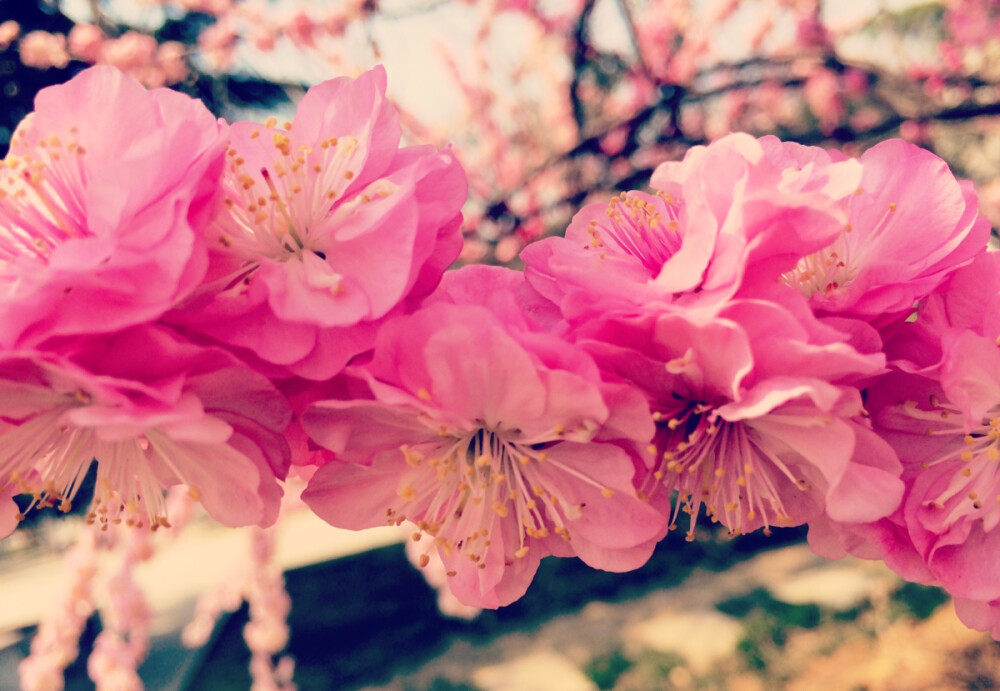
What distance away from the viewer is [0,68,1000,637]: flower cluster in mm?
651

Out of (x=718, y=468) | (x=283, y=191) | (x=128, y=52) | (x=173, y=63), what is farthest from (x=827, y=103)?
(x=283, y=191)

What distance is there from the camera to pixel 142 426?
59 centimetres

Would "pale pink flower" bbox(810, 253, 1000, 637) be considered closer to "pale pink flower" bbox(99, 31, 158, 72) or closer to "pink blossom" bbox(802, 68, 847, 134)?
"pale pink flower" bbox(99, 31, 158, 72)

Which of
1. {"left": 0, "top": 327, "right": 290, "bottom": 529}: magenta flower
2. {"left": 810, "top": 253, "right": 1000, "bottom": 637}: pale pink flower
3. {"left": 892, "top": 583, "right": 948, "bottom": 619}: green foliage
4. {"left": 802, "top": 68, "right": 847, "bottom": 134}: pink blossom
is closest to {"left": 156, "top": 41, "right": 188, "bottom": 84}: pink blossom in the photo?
{"left": 0, "top": 327, "right": 290, "bottom": 529}: magenta flower

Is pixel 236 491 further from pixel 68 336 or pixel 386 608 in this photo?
pixel 386 608

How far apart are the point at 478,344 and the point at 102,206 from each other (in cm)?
37

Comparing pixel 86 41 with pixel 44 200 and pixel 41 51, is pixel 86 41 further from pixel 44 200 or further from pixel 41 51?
pixel 44 200

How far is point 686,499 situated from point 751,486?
8 cm

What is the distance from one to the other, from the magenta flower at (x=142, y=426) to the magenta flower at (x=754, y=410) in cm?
36

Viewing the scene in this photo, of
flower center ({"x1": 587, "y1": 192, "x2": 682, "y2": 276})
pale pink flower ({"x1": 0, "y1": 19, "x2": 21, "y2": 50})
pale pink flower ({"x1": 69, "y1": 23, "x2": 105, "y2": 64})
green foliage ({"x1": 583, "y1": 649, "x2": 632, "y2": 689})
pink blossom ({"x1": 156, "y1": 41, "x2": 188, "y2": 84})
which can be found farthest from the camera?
green foliage ({"x1": 583, "y1": 649, "x2": 632, "y2": 689})

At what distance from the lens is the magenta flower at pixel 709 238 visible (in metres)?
0.69


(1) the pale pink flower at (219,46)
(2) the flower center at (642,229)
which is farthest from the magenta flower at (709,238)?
(1) the pale pink flower at (219,46)

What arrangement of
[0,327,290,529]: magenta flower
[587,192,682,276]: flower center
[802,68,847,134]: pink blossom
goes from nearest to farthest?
[0,327,290,529]: magenta flower → [587,192,682,276]: flower center → [802,68,847,134]: pink blossom

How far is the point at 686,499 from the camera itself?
0.85 metres
